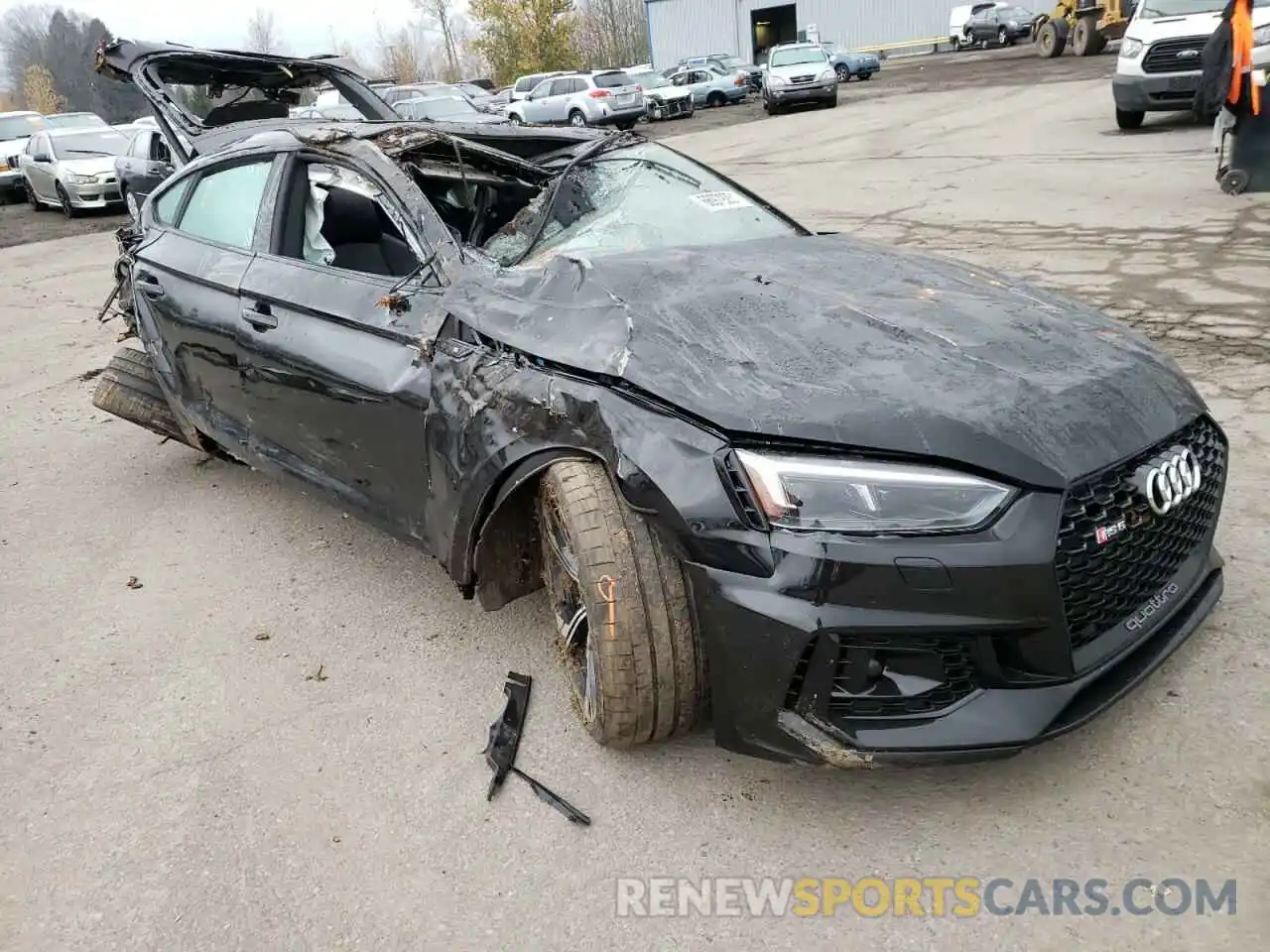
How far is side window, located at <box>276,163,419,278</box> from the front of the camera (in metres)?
3.34

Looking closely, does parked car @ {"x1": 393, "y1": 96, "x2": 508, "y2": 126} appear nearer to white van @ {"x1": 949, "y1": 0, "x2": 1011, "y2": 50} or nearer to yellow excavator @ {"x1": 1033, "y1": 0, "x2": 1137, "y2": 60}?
yellow excavator @ {"x1": 1033, "y1": 0, "x2": 1137, "y2": 60}

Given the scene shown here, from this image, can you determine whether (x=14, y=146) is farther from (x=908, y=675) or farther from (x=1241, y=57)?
(x=908, y=675)

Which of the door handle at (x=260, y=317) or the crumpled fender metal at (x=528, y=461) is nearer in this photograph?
the crumpled fender metal at (x=528, y=461)

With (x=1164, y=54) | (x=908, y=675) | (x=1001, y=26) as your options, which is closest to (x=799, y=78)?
(x=1164, y=54)

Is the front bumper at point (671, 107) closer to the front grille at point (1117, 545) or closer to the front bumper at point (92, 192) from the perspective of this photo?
the front bumper at point (92, 192)

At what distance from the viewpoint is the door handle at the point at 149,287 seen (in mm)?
4230

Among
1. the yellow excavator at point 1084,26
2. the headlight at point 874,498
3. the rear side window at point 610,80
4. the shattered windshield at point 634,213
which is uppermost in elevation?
the yellow excavator at point 1084,26

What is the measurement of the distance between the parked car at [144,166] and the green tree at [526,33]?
129 ft

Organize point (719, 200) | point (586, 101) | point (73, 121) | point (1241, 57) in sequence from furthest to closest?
1. point (586, 101)
2. point (73, 121)
3. point (1241, 57)
4. point (719, 200)

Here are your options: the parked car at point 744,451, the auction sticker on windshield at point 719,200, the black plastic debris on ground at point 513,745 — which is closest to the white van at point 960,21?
the auction sticker on windshield at point 719,200

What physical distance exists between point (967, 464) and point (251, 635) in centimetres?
247

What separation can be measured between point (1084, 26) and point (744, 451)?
31.0 meters

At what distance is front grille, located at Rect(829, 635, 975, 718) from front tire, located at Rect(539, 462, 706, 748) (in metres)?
0.39

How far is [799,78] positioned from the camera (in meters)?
25.2
